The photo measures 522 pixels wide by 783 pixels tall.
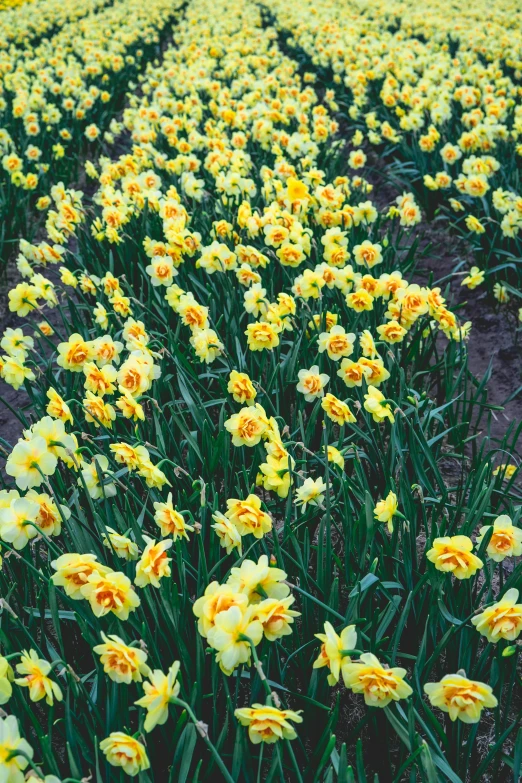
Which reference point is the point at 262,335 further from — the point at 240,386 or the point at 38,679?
the point at 38,679

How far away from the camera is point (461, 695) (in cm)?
119

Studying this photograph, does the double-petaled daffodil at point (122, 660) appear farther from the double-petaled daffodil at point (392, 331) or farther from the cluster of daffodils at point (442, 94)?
the cluster of daffodils at point (442, 94)

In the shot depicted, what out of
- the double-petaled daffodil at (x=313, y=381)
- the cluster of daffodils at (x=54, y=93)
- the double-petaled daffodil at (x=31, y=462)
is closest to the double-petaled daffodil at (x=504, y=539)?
the double-petaled daffodil at (x=313, y=381)

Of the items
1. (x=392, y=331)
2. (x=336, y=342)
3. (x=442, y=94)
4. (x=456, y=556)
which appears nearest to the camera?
(x=456, y=556)

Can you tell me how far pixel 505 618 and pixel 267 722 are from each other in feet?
1.75

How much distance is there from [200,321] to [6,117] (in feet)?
17.7

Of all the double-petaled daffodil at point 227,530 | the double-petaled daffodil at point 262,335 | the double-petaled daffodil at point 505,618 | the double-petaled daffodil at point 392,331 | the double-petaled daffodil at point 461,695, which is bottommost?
the double-petaled daffodil at point 461,695

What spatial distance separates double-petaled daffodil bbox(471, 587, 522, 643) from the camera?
1.27 meters

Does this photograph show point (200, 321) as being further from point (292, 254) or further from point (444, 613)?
point (444, 613)

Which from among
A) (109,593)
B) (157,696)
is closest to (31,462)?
(109,593)

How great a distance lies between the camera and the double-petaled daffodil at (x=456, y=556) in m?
1.39

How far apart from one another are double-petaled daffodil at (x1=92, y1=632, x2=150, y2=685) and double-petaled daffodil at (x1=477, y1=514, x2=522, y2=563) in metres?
0.86

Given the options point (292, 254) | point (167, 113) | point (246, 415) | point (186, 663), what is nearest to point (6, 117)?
point (167, 113)

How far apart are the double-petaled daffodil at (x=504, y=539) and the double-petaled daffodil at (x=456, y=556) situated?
131 millimetres
